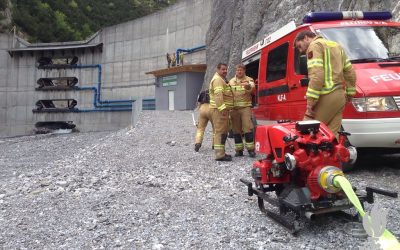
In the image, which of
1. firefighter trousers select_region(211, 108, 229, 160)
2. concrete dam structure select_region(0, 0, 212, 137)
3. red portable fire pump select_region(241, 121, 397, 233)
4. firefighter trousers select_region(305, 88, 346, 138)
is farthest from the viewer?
concrete dam structure select_region(0, 0, 212, 137)

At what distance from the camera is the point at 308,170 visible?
360cm

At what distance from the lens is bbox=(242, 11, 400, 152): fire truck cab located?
5.21 metres

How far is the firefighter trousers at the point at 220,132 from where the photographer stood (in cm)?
752

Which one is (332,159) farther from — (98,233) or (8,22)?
(8,22)

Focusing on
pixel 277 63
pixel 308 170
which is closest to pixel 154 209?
pixel 308 170

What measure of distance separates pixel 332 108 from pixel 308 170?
1.55 meters

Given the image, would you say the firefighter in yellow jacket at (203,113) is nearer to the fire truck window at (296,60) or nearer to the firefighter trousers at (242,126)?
the firefighter trousers at (242,126)

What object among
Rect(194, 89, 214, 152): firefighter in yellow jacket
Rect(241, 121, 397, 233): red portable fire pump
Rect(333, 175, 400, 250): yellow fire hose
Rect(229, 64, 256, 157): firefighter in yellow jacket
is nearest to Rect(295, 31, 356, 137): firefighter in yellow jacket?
Rect(241, 121, 397, 233): red portable fire pump

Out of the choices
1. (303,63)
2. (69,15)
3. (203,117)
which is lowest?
(203,117)

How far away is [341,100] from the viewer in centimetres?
490

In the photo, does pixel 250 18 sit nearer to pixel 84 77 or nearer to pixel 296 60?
pixel 296 60

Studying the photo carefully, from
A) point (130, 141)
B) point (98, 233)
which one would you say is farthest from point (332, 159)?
point (130, 141)

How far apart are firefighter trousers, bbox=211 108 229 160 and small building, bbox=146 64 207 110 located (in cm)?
2144

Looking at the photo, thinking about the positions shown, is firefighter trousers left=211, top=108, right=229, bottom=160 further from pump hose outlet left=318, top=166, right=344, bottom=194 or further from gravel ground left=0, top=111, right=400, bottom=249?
pump hose outlet left=318, top=166, right=344, bottom=194
